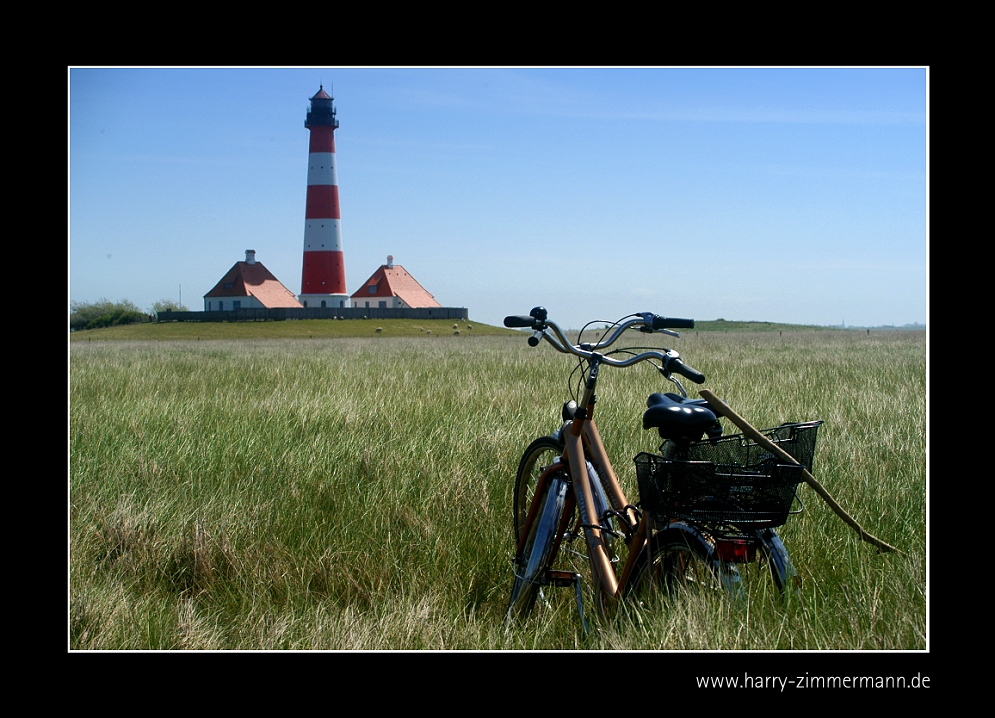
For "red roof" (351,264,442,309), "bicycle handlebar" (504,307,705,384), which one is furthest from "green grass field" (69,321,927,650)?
"red roof" (351,264,442,309)

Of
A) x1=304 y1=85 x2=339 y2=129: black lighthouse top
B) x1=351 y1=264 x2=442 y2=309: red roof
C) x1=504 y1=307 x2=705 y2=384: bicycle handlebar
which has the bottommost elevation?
x1=504 y1=307 x2=705 y2=384: bicycle handlebar

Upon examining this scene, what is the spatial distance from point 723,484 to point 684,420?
9.1 inches

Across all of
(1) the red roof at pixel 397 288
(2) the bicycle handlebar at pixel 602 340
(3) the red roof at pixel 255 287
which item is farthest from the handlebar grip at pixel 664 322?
(3) the red roof at pixel 255 287

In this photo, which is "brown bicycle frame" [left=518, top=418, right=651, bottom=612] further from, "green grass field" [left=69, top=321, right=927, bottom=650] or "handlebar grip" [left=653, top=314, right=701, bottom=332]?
"handlebar grip" [left=653, top=314, right=701, bottom=332]

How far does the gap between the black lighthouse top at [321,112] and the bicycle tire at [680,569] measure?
62536 millimetres

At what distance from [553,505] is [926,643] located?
143 cm

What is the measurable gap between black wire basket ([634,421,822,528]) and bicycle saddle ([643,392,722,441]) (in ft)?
0.17

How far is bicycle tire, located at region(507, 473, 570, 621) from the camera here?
3.49 meters

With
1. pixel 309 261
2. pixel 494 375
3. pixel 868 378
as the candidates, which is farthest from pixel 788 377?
pixel 309 261

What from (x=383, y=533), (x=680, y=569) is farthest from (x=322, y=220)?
(x=680, y=569)

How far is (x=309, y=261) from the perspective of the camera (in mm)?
62688

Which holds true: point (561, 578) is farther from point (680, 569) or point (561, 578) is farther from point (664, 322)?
point (664, 322)

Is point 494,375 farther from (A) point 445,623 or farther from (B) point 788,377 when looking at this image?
(A) point 445,623

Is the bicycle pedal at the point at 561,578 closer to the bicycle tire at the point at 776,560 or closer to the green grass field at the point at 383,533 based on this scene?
the green grass field at the point at 383,533
